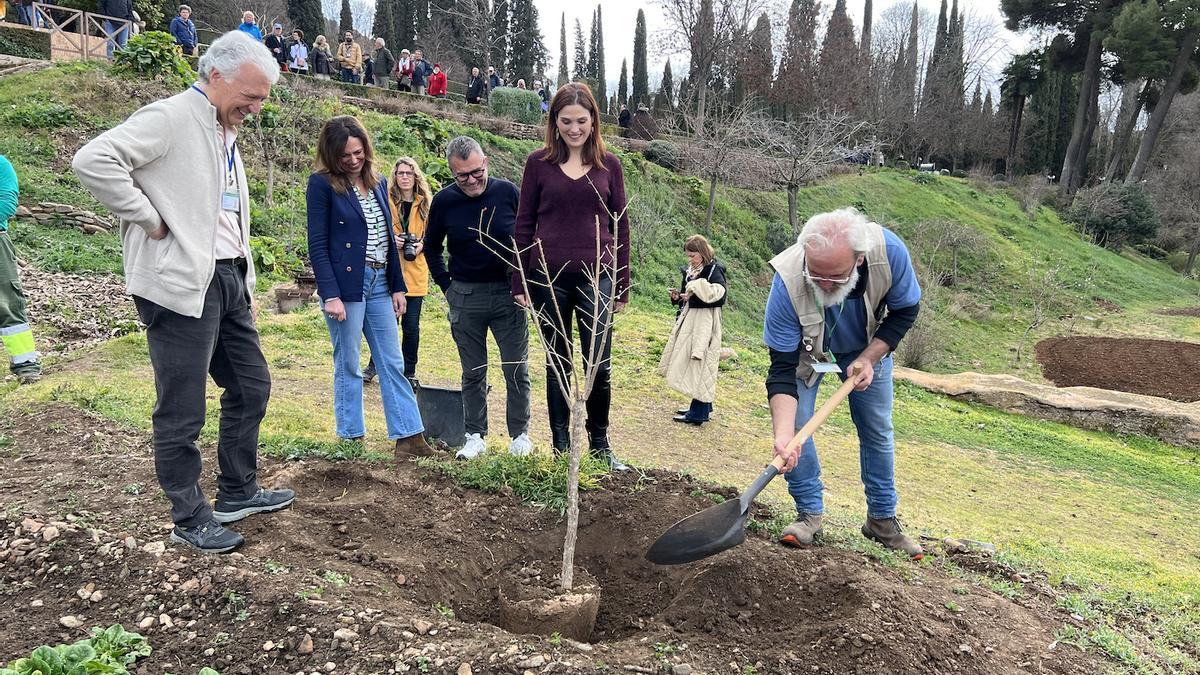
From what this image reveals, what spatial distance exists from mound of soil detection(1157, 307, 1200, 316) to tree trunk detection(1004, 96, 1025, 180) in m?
18.5

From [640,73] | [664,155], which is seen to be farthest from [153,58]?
[640,73]

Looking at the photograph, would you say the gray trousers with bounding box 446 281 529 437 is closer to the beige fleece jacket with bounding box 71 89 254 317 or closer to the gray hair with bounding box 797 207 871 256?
the beige fleece jacket with bounding box 71 89 254 317

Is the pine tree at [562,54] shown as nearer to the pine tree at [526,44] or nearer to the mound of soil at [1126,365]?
the pine tree at [526,44]

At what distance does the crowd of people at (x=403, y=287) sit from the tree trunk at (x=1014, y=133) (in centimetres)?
4298

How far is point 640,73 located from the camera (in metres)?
46.9

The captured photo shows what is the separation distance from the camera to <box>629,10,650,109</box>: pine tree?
45.8 meters

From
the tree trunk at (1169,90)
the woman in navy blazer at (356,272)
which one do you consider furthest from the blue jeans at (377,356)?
the tree trunk at (1169,90)

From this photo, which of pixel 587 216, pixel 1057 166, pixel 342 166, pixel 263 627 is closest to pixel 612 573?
pixel 263 627

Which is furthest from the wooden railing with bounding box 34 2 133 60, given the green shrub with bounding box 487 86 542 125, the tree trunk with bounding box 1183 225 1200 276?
the tree trunk with bounding box 1183 225 1200 276

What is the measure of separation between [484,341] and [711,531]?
186cm

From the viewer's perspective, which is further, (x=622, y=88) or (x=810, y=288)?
(x=622, y=88)

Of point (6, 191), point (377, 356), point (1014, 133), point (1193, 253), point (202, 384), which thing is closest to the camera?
point (202, 384)

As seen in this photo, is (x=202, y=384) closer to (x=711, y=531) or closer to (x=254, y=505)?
(x=254, y=505)

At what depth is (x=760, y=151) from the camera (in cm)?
2216
